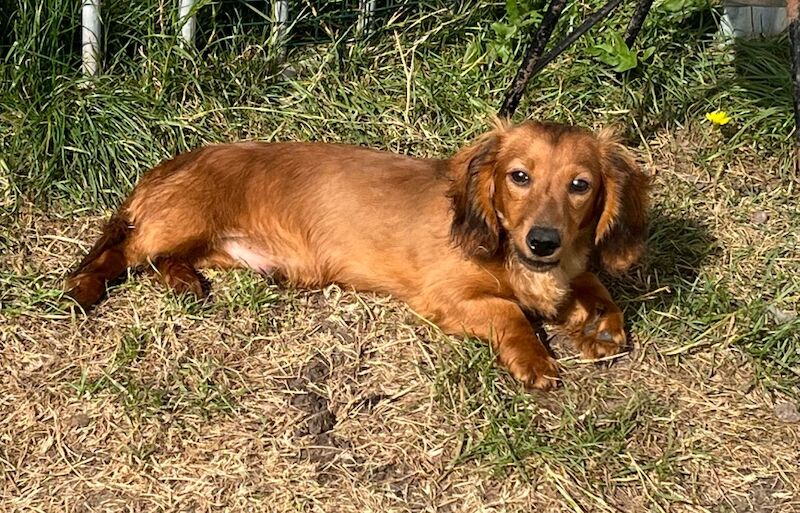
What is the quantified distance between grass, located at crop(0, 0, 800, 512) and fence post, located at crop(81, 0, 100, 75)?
0.06 m

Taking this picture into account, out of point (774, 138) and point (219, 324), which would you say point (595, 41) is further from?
point (219, 324)

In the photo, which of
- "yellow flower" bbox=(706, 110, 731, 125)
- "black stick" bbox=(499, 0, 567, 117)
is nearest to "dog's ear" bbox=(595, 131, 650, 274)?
"black stick" bbox=(499, 0, 567, 117)

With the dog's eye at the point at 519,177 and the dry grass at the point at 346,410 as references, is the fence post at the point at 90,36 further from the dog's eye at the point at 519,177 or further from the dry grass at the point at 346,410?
the dog's eye at the point at 519,177

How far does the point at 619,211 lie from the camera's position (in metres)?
3.14

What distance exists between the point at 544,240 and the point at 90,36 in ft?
6.33

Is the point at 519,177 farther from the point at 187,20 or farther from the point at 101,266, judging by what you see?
the point at 187,20

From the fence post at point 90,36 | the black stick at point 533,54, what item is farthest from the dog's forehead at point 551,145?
the fence post at point 90,36

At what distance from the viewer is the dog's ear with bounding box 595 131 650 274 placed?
10.3ft

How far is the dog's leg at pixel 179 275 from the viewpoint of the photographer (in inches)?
131

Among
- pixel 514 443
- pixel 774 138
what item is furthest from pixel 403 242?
pixel 774 138

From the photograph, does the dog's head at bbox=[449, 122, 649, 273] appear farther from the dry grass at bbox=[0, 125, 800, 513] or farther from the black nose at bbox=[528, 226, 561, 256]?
the dry grass at bbox=[0, 125, 800, 513]

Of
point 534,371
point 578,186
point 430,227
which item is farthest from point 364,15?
point 534,371

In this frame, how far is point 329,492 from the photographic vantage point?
2707 mm

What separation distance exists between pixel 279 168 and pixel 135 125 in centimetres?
62
